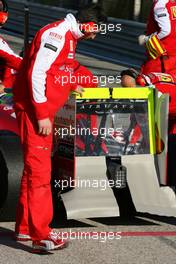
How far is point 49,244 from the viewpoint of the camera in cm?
559

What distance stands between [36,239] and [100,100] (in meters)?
1.12

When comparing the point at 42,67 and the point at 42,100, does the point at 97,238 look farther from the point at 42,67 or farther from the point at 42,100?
the point at 42,67

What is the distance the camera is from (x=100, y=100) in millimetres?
6125

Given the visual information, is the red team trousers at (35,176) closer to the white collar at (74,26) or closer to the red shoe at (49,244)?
the red shoe at (49,244)

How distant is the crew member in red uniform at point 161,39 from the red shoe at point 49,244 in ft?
6.98

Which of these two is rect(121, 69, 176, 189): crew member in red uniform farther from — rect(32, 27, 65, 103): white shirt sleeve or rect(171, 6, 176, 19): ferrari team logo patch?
rect(32, 27, 65, 103): white shirt sleeve

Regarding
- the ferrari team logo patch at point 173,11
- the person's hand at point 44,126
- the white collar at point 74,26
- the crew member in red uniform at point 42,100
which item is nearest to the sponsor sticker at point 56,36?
the crew member in red uniform at point 42,100

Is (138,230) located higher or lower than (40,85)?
lower

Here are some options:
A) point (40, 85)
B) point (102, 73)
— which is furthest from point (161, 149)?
point (102, 73)

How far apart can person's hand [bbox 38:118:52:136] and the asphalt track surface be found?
2.26 feet

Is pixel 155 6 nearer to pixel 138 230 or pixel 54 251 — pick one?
pixel 138 230

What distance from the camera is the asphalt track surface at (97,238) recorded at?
5.48 meters

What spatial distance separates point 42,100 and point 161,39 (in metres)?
2.36

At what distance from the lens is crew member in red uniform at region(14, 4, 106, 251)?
5422mm
